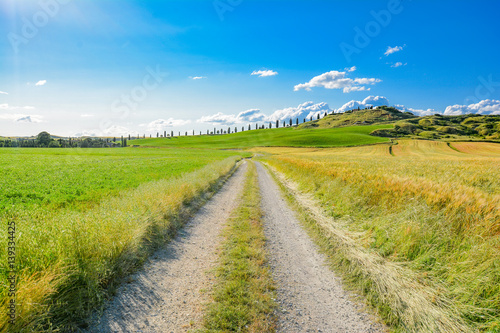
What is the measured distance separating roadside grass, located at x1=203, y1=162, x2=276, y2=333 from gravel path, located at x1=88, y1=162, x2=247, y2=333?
0.98ft

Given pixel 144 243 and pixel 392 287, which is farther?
pixel 144 243

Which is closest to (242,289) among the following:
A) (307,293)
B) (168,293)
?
(307,293)

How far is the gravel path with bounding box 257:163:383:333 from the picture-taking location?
12.5ft

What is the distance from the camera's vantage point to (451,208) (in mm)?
6094

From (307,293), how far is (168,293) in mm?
2948

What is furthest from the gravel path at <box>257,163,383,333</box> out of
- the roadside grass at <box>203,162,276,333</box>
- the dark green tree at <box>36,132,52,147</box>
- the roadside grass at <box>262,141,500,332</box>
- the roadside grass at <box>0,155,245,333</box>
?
the dark green tree at <box>36,132,52,147</box>

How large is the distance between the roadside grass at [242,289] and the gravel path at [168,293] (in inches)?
11.7

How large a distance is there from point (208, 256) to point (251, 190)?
9895 millimetres

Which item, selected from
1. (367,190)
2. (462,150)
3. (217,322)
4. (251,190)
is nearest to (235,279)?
(217,322)

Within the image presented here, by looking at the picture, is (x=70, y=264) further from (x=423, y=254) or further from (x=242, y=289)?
(x=423, y=254)

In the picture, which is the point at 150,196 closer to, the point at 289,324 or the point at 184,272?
the point at 184,272

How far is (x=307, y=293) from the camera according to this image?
467 centimetres

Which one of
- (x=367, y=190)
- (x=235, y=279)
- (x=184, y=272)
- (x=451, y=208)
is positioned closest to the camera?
(x=235, y=279)

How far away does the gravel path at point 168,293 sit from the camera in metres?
3.69
